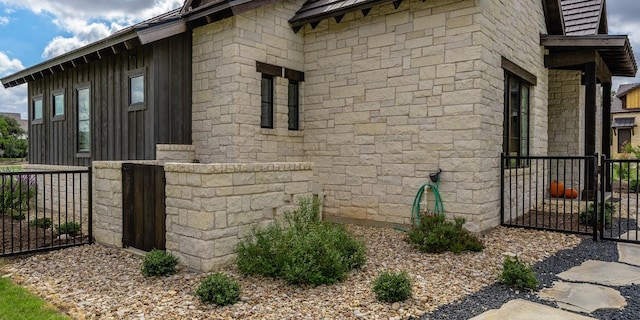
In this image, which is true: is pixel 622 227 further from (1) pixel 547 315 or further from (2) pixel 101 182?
(2) pixel 101 182

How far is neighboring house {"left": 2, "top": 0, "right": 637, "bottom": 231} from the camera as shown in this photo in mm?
6922

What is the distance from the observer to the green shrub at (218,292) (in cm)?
400

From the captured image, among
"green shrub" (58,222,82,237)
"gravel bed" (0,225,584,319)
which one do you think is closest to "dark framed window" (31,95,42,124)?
"green shrub" (58,222,82,237)

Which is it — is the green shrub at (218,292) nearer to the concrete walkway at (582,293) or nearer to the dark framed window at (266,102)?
the concrete walkway at (582,293)

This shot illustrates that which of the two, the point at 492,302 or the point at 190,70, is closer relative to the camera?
the point at 492,302

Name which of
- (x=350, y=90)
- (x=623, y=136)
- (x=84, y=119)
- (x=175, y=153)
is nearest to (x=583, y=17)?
(x=350, y=90)

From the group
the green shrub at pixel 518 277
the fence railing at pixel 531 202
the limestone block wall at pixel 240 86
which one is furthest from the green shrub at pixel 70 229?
the fence railing at pixel 531 202

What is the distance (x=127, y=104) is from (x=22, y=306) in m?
5.22

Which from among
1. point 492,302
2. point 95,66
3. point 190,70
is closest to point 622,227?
point 492,302

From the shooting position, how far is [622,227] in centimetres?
777

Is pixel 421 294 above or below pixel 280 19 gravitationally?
below

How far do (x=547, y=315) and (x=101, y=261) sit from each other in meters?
5.40

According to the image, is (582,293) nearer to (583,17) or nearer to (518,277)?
(518,277)

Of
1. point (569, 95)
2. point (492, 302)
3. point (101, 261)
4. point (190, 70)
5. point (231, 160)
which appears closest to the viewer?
point (492, 302)
